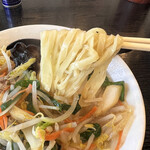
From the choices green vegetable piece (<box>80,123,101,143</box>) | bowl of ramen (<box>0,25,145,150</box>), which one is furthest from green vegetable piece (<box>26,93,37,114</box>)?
green vegetable piece (<box>80,123,101,143</box>)

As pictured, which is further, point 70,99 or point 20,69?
point 20,69

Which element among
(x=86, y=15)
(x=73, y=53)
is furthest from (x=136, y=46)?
(x=86, y=15)

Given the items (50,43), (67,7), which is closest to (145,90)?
(50,43)

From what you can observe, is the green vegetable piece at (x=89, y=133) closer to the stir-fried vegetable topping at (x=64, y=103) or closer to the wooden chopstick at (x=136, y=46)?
the stir-fried vegetable topping at (x=64, y=103)

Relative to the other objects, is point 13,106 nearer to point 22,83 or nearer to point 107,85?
point 22,83

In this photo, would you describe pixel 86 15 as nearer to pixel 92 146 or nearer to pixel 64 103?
pixel 64 103

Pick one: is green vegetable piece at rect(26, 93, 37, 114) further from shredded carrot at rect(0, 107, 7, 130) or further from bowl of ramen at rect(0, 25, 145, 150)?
shredded carrot at rect(0, 107, 7, 130)
